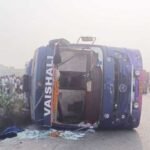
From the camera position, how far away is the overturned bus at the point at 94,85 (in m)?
8.68

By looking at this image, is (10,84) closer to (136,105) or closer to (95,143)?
(136,105)

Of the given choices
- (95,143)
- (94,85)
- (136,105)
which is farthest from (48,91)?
(136,105)

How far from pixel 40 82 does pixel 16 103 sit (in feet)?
12.0

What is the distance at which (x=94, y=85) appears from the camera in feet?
30.2

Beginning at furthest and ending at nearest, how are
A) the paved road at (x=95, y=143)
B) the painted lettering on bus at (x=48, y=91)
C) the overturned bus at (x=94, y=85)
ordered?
the overturned bus at (x=94, y=85) < the painted lettering on bus at (x=48, y=91) < the paved road at (x=95, y=143)

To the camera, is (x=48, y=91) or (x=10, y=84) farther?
(x=10, y=84)

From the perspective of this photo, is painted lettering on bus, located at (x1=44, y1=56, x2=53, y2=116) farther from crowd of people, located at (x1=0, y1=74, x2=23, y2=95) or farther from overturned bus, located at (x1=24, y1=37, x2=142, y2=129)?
crowd of people, located at (x1=0, y1=74, x2=23, y2=95)

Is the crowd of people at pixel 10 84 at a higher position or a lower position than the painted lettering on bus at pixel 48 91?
lower

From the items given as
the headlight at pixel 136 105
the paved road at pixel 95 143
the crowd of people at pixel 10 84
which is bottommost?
the paved road at pixel 95 143

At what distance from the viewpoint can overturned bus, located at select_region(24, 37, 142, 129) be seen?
8676 mm

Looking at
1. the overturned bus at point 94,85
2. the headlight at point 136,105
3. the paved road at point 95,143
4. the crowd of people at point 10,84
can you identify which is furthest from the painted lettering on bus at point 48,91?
the crowd of people at point 10,84

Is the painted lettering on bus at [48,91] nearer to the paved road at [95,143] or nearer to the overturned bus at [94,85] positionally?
the overturned bus at [94,85]

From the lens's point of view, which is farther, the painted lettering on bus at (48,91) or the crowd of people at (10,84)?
the crowd of people at (10,84)

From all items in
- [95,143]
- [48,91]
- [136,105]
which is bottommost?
[95,143]
